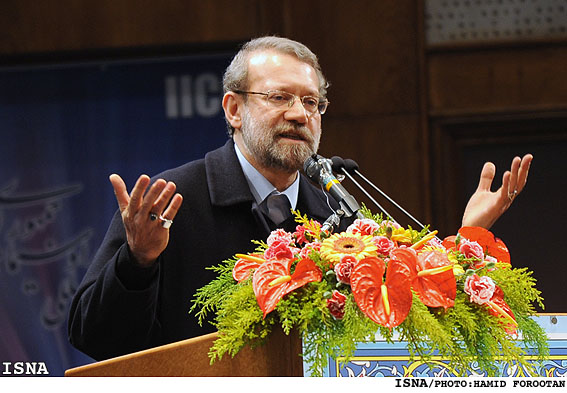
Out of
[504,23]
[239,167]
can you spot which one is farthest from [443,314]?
[504,23]

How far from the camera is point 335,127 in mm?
4293

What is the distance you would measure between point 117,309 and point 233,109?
2.98 feet

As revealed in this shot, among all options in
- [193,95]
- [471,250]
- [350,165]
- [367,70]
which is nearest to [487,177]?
[350,165]

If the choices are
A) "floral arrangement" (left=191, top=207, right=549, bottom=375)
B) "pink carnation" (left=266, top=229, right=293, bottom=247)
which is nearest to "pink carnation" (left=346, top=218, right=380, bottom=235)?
"floral arrangement" (left=191, top=207, right=549, bottom=375)

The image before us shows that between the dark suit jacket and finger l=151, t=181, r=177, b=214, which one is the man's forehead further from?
finger l=151, t=181, r=177, b=214

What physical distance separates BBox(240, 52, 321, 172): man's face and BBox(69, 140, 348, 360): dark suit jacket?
0.10 metres

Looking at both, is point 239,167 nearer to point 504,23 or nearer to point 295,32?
point 295,32

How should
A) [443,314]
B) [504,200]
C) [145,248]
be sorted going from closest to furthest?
1. [443,314]
2. [145,248]
3. [504,200]

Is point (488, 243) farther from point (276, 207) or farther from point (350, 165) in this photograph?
point (276, 207)

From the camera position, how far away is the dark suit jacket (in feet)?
6.27

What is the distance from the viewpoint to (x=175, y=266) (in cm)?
224

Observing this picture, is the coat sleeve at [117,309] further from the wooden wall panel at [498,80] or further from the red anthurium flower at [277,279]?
the wooden wall panel at [498,80]

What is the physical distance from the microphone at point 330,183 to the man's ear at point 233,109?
2.13ft

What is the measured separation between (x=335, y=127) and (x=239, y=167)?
6.20 ft
